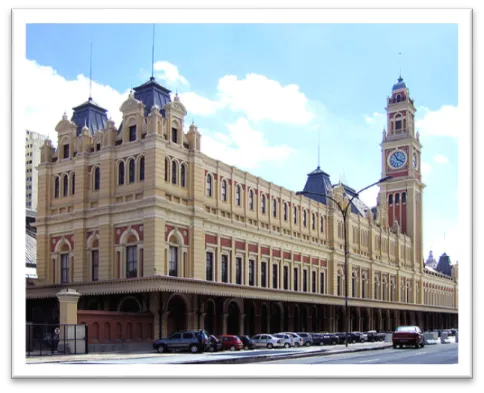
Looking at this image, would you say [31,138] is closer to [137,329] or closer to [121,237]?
[121,237]

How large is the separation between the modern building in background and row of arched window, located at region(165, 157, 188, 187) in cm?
916

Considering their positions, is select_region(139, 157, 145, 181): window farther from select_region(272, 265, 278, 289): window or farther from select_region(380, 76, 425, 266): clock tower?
select_region(380, 76, 425, 266): clock tower

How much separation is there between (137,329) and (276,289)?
15862 millimetres

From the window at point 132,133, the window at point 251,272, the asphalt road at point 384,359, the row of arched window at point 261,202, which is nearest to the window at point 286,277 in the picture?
the row of arched window at point 261,202

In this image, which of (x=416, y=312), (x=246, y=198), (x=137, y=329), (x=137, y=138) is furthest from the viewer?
(x=416, y=312)

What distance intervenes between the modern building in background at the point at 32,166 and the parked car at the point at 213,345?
57.5 ft

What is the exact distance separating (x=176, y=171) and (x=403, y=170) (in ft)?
150

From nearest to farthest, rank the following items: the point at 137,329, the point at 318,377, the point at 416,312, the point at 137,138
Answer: the point at 318,377, the point at 137,329, the point at 137,138, the point at 416,312

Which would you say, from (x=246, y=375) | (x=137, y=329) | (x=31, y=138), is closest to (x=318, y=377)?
(x=246, y=375)

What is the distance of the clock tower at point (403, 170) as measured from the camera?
83.1m

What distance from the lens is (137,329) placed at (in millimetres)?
45750

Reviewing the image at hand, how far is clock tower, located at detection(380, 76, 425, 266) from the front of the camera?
273 feet

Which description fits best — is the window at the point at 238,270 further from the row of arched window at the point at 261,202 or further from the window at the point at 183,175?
the window at the point at 183,175

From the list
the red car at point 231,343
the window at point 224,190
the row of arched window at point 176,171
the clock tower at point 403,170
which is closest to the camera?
the red car at point 231,343
